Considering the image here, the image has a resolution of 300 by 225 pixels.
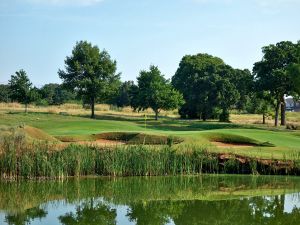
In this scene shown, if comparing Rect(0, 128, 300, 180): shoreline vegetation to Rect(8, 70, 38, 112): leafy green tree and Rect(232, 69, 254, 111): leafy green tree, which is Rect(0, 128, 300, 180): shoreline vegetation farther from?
Rect(8, 70, 38, 112): leafy green tree

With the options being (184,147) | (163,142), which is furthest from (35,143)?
(163,142)

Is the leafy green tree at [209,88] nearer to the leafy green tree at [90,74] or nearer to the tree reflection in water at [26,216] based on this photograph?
the leafy green tree at [90,74]

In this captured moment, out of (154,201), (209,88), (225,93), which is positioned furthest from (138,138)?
(209,88)

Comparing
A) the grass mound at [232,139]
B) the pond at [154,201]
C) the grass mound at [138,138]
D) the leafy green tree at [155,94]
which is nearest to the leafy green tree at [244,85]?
the leafy green tree at [155,94]

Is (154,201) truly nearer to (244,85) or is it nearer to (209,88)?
(244,85)

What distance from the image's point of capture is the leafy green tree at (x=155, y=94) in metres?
65.9

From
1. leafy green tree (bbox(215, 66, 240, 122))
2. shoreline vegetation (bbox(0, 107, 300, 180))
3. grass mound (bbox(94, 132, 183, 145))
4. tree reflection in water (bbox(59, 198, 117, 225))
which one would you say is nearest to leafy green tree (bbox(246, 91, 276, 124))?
leafy green tree (bbox(215, 66, 240, 122))

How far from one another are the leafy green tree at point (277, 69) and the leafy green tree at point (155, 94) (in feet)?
38.6

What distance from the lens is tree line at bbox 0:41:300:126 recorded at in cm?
5825

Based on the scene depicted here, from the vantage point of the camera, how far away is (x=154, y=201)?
19.2 meters

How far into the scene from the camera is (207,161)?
26297 mm

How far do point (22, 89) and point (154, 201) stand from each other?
51159 millimetres

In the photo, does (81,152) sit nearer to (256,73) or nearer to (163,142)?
(163,142)

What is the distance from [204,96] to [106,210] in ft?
189
